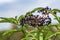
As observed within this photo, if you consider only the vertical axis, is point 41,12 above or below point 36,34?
above

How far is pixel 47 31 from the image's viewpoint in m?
2.69

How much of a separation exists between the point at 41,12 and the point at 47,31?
215 mm

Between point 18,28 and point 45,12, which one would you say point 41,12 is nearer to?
point 45,12

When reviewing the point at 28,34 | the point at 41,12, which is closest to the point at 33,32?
the point at 28,34

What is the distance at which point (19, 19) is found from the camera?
276 cm

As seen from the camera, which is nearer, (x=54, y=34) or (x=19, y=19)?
(x=54, y=34)

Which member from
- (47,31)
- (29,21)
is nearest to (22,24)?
(29,21)

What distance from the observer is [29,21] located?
2695mm

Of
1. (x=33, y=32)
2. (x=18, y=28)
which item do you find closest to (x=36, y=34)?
(x=33, y=32)

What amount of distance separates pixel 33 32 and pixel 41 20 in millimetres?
160

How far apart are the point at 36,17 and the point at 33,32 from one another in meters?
0.17

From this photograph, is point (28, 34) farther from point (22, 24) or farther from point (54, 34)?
point (54, 34)

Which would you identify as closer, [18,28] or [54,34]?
[54,34]

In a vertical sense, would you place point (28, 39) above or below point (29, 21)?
below
